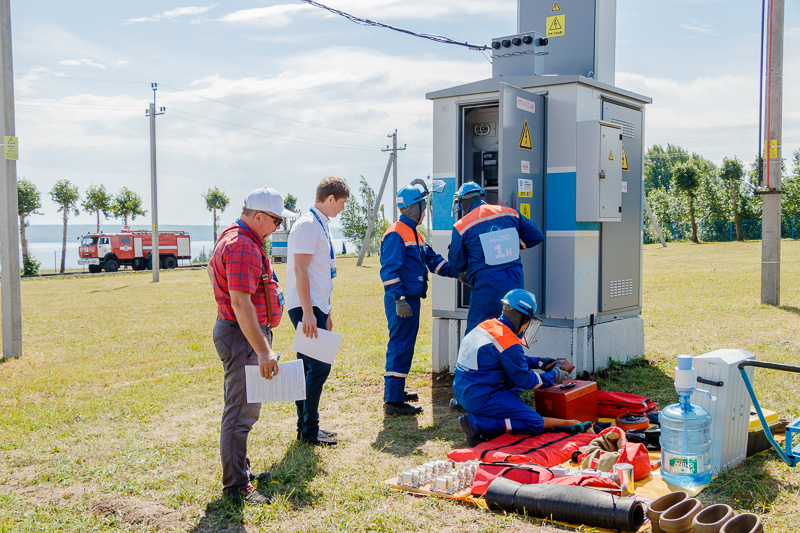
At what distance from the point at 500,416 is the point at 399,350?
4.86 feet

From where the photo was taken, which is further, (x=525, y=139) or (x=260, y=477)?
(x=525, y=139)

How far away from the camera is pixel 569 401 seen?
525 centimetres

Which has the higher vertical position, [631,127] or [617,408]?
[631,127]

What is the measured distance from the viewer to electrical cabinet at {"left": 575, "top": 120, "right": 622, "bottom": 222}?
676 cm

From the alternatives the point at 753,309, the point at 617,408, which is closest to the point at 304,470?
the point at 617,408

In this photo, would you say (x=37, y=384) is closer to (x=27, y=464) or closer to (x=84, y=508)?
(x=27, y=464)

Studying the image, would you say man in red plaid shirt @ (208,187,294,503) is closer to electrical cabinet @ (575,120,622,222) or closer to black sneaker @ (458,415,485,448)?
black sneaker @ (458,415,485,448)

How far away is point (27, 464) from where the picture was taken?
16.0ft

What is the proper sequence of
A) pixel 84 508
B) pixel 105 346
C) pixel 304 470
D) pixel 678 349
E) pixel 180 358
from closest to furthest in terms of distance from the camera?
pixel 84 508 → pixel 304 470 → pixel 678 349 → pixel 180 358 → pixel 105 346

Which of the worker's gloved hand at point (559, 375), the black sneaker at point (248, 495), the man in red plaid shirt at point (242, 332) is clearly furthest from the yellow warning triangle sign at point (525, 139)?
the black sneaker at point (248, 495)

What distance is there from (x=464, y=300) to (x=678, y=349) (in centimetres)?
308

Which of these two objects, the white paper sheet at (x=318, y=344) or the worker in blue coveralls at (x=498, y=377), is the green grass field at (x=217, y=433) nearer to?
the worker in blue coveralls at (x=498, y=377)

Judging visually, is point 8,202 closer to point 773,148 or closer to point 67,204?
point 773,148

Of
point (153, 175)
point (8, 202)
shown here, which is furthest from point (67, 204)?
point (8, 202)
